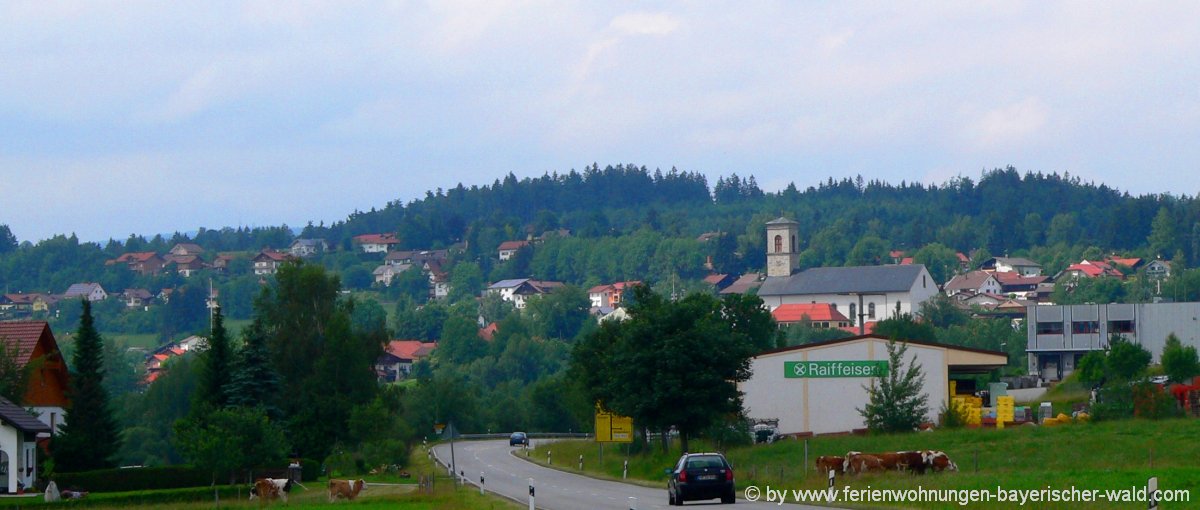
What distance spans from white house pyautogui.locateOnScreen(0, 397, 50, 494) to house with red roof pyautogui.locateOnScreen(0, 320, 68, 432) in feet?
23.0

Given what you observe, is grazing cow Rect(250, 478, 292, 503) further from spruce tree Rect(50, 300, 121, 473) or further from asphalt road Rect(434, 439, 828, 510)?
spruce tree Rect(50, 300, 121, 473)

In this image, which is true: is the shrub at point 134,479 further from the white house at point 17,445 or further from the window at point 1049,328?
the window at point 1049,328

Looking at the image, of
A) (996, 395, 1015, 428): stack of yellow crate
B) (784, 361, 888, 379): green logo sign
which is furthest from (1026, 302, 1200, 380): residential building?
(784, 361, 888, 379): green logo sign

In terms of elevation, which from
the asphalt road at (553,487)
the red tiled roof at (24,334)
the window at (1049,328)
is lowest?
the asphalt road at (553,487)

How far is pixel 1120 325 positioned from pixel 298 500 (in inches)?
3124

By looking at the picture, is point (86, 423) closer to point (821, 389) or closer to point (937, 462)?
point (821, 389)

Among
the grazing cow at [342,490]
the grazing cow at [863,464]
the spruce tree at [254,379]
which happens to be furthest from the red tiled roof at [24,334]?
the grazing cow at [863,464]

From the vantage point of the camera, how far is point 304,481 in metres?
57.4

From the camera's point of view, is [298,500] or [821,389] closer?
[298,500]

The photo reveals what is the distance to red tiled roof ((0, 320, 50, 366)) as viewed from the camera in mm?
59438

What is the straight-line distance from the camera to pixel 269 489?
147 feet

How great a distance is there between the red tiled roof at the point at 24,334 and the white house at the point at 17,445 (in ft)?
23.8

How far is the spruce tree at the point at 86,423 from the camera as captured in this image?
57.0 m

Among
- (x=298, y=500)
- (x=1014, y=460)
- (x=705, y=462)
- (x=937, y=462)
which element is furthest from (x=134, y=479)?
(x=1014, y=460)
